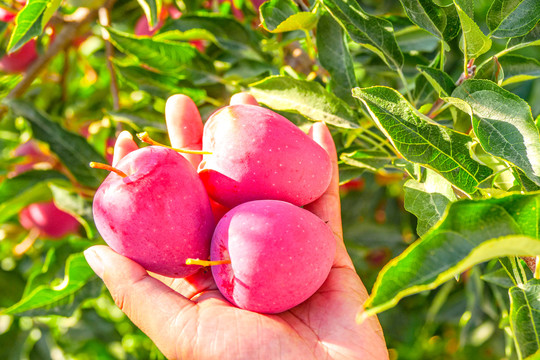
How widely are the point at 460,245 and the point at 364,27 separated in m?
0.45

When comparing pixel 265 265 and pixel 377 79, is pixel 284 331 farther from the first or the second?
pixel 377 79

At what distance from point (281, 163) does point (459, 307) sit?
91 cm

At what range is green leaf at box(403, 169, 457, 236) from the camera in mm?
679

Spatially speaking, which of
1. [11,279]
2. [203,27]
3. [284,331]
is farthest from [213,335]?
[11,279]

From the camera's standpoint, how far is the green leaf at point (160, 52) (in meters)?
0.99

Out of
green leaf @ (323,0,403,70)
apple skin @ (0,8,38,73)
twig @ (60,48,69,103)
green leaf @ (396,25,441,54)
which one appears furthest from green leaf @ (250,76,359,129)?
apple skin @ (0,8,38,73)

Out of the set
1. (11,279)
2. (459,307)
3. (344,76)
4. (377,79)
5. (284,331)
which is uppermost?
(344,76)

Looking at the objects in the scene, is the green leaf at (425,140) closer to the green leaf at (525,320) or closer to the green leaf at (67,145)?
the green leaf at (525,320)

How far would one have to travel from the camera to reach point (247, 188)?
794 mm

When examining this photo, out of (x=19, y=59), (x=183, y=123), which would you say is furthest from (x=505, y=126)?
(x=19, y=59)

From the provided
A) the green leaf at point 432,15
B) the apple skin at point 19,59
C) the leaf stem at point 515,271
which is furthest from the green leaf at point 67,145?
the leaf stem at point 515,271

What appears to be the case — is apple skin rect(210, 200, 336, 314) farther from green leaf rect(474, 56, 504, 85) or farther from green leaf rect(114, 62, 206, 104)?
green leaf rect(114, 62, 206, 104)

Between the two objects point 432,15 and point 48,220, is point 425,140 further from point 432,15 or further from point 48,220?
point 48,220

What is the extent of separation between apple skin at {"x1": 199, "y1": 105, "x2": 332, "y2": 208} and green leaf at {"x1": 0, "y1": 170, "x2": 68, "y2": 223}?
0.46 metres
